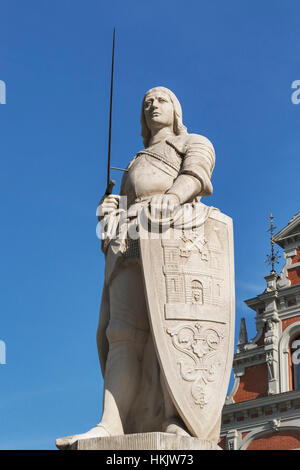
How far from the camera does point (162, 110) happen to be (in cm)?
675

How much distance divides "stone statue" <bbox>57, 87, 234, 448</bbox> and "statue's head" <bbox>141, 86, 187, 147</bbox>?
45cm

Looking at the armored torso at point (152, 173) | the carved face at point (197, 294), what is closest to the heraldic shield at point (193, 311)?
the carved face at point (197, 294)

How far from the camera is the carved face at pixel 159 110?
22.1 feet

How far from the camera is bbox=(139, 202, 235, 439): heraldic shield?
5562mm

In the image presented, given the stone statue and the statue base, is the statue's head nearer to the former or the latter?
the stone statue

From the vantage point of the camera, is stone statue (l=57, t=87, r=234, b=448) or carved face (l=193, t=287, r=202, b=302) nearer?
stone statue (l=57, t=87, r=234, b=448)

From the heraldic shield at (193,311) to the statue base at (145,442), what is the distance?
0.59 ft

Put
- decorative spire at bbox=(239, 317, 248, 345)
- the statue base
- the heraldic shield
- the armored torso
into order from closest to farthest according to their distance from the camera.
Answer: the statue base, the heraldic shield, the armored torso, decorative spire at bbox=(239, 317, 248, 345)

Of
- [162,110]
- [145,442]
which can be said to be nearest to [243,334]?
[162,110]
